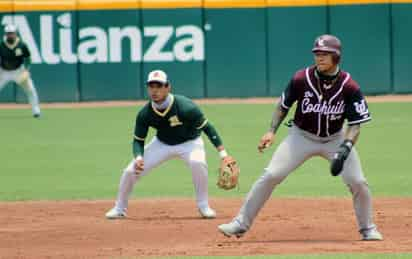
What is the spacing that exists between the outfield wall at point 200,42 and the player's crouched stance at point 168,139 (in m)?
15.0

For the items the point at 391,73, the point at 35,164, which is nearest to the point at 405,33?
the point at 391,73

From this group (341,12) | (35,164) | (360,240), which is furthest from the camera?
(341,12)

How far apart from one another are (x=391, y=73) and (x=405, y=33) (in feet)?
3.28

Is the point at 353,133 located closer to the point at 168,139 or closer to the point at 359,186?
the point at 359,186

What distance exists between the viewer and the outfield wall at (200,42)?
27438 millimetres

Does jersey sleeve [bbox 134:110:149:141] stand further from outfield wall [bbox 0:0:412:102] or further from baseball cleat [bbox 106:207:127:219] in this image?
outfield wall [bbox 0:0:412:102]

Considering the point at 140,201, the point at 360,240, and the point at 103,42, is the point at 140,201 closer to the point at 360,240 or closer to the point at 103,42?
the point at 360,240

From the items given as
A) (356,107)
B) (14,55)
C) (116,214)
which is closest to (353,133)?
(356,107)

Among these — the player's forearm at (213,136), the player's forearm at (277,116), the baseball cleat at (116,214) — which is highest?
the player's forearm at (277,116)

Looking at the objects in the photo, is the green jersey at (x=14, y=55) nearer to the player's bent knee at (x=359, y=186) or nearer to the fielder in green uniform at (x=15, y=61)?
the fielder in green uniform at (x=15, y=61)

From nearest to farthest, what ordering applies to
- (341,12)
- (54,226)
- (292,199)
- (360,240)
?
1. (360,240)
2. (54,226)
3. (292,199)
4. (341,12)

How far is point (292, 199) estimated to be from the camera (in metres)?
14.1

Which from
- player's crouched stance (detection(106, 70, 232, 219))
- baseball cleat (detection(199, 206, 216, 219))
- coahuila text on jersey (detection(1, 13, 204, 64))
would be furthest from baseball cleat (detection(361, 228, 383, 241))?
coahuila text on jersey (detection(1, 13, 204, 64))

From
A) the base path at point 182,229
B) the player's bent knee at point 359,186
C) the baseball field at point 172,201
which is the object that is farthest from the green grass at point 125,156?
the player's bent knee at point 359,186
